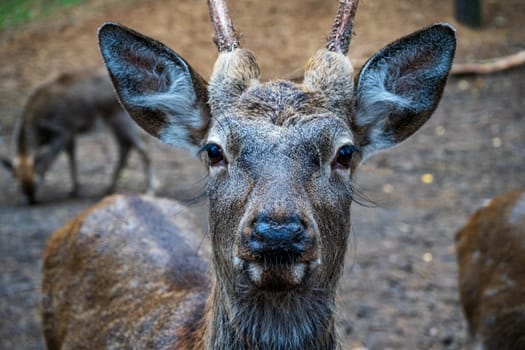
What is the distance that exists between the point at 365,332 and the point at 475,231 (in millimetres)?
1368

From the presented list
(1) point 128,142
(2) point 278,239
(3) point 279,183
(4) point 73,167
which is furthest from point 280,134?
(4) point 73,167

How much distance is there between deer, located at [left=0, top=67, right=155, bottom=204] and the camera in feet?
35.3

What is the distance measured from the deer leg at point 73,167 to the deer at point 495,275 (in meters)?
6.15

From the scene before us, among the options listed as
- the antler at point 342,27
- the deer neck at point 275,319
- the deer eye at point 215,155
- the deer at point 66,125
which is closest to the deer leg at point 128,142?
the deer at point 66,125

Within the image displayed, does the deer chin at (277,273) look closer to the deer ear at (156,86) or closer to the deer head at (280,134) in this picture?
the deer head at (280,134)

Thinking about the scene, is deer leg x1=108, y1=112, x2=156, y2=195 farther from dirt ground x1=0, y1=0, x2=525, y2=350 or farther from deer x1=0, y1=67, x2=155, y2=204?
dirt ground x1=0, y1=0, x2=525, y2=350

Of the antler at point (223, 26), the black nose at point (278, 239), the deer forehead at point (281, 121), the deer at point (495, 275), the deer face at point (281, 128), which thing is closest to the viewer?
the black nose at point (278, 239)

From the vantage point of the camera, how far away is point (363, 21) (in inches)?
629

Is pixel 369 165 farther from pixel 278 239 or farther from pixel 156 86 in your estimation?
pixel 278 239

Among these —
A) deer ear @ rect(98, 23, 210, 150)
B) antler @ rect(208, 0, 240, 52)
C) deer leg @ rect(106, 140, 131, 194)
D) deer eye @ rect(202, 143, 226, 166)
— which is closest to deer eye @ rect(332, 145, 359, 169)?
deer eye @ rect(202, 143, 226, 166)

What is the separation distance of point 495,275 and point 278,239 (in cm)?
281

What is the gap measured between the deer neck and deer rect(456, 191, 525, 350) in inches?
78.0

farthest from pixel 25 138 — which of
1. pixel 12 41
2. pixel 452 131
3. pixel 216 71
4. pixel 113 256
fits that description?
pixel 216 71

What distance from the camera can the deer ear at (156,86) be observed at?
3846 mm
